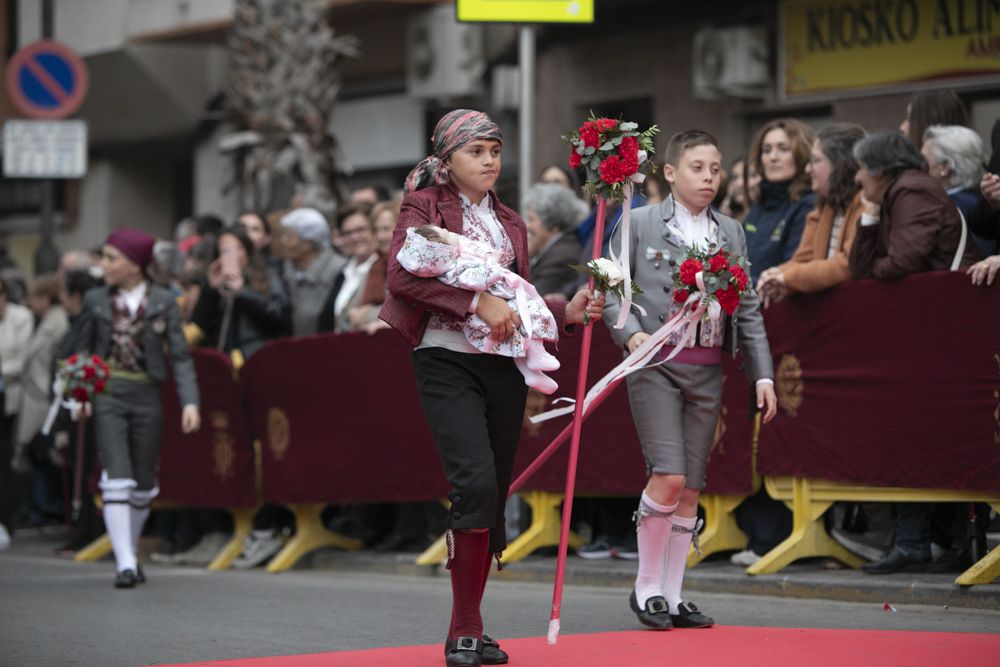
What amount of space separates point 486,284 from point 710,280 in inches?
48.3

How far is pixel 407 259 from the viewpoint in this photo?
6996 mm

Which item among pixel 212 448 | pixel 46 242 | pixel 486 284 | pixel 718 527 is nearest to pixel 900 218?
pixel 718 527

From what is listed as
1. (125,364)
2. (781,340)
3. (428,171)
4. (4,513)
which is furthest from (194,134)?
(428,171)

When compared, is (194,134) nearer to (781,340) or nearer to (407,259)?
(781,340)

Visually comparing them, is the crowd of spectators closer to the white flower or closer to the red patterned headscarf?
the white flower

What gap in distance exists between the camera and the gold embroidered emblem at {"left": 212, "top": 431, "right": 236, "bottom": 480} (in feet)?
43.6

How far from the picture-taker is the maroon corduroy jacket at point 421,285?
275 inches

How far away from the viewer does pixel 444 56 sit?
2361cm

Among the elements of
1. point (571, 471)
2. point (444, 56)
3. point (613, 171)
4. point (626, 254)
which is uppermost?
point (444, 56)

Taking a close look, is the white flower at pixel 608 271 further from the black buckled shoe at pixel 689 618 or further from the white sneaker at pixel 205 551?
the white sneaker at pixel 205 551

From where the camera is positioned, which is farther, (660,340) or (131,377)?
(131,377)

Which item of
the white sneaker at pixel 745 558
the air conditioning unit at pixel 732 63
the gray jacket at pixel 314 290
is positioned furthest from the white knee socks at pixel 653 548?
the air conditioning unit at pixel 732 63

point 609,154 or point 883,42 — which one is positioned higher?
point 883,42

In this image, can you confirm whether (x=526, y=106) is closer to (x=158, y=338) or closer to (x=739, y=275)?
(x=158, y=338)
